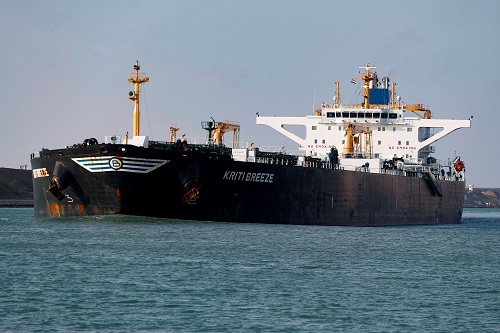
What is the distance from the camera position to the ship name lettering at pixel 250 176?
4356cm

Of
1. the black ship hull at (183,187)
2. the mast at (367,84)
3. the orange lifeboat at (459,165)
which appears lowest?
the black ship hull at (183,187)

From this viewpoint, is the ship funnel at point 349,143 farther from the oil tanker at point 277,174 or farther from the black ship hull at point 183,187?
the black ship hull at point 183,187

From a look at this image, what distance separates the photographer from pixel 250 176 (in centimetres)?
4450

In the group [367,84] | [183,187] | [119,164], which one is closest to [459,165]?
[367,84]

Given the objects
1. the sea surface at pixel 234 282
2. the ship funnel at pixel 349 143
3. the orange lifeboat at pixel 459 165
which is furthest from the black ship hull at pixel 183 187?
the orange lifeboat at pixel 459 165

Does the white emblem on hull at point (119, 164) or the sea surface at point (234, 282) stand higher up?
the white emblem on hull at point (119, 164)

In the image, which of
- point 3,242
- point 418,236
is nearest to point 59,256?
point 3,242

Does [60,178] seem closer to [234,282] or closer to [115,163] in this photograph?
[115,163]

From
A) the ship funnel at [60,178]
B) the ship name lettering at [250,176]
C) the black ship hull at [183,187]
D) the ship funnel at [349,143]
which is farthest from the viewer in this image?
the ship funnel at [349,143]

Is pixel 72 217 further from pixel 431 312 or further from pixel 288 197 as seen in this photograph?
pixel 431 312

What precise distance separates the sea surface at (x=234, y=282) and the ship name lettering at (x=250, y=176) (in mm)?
3834

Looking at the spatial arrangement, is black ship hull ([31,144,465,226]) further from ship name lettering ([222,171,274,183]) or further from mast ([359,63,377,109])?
mast ([359,63,377,109])

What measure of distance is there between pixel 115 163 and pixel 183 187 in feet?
11.2

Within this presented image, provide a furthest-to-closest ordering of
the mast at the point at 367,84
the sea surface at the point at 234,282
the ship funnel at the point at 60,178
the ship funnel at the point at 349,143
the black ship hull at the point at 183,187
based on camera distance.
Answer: the mast at the point at 367,84 < the ship funnel at the point at 349,143 < the ship funnel at the point at 60,178 < the black ship hull at the point at 183,187 < the sea surface at the point at 234,282
